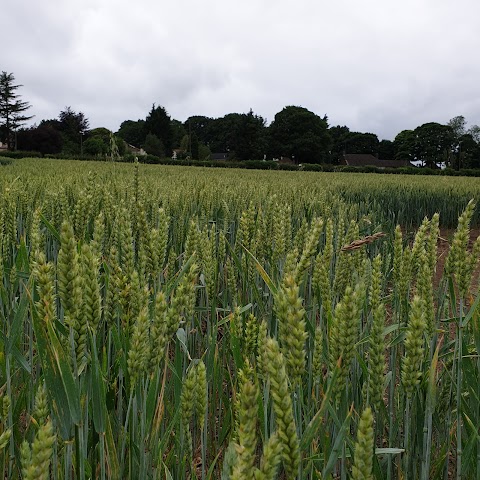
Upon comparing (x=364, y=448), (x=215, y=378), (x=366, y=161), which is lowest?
(x=215, y=378)

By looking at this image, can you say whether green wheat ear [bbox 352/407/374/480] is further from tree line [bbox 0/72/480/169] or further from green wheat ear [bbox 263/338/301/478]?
tree line [bbox 0/72/480/169]

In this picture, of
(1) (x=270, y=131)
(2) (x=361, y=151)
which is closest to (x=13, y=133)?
(1) (x=270, y=131)

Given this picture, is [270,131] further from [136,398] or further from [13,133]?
[136,398]

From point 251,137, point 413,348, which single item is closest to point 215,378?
point 413,348

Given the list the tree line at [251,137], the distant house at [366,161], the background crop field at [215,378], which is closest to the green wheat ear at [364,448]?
the background crop field at [215,378]

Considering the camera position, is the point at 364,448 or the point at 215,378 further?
the point at 215,378

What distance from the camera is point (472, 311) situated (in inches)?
38.2

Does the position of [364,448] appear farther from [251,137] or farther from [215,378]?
[251,137]

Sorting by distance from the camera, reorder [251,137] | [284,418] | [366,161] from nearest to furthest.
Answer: [284,418]
[251,137]
[366,161]

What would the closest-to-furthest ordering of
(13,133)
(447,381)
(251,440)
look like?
1. (251,440)
2. (447,381)
3. (13,133)

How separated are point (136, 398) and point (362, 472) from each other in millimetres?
439

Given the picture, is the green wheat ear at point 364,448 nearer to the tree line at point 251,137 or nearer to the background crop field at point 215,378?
the background crop field at point 215,378

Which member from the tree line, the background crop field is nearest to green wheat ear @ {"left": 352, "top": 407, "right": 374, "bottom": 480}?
the background crop field

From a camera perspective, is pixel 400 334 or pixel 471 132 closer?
pixel 400 334
